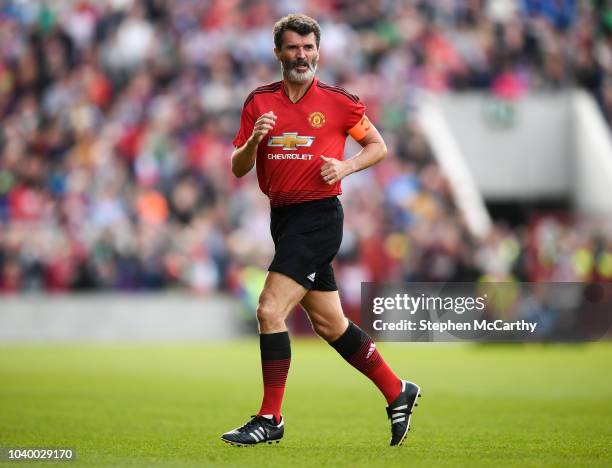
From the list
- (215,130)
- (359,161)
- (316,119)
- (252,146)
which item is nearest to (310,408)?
(359,161)

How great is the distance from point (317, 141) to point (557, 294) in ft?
40.6

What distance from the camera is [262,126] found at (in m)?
7.18

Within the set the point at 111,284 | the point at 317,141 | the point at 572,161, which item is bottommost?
the point at 111,284

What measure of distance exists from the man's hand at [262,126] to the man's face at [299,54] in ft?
1.07

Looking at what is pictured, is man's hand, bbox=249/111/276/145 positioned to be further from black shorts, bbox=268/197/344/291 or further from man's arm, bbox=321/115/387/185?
black shorts, bbox=268/197/344/291

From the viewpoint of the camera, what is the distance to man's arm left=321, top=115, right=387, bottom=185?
731 cm

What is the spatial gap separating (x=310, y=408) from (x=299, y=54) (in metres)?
4.10

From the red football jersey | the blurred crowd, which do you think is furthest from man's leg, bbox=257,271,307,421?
the blurred crowd

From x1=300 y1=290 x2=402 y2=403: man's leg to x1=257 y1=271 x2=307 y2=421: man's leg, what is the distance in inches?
7.9

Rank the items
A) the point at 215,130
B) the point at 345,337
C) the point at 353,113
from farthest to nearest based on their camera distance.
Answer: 1. the point at 215,130
2. the point at 345,337
3. the point at 353,113

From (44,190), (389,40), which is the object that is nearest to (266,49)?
(389,40)

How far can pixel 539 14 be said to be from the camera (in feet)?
87.0

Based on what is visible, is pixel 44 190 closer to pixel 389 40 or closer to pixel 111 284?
pixel 111 284

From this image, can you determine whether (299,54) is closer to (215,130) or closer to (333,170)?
(333,170)
